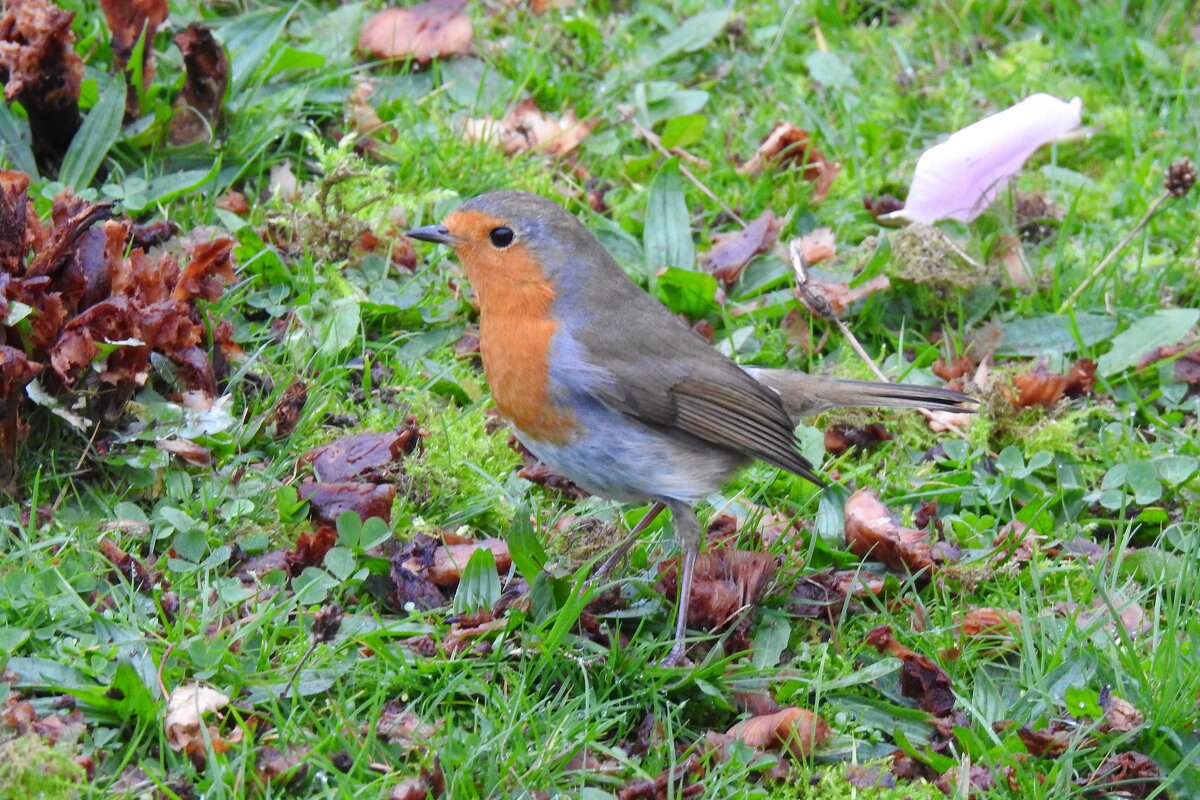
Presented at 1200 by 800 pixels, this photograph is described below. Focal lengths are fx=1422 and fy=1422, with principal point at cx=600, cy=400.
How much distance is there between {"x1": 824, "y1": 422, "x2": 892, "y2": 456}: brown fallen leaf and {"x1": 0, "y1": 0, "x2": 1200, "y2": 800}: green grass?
0.19 feet

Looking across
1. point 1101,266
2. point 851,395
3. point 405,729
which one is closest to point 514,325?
point 851,395

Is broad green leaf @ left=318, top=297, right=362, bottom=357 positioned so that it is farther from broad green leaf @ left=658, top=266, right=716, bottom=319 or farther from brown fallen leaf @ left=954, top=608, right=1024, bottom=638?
brown fallen leaf @ left=954, top=608, right=1024, bottom=638

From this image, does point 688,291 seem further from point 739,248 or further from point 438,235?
point 438,235

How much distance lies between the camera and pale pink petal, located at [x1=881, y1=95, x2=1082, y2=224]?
5328 millimetres

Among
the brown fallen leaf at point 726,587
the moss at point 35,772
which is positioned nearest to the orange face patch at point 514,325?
the brown fallen leaf at point 726,587

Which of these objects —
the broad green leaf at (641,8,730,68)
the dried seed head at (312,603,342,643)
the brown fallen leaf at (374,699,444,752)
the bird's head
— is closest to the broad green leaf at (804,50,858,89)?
the broad green leaf at (641,8,730,68)

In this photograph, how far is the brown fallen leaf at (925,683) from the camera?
12.6 ft

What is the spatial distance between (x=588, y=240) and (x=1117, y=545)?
185 centimetres

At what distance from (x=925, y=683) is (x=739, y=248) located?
2.25 metres

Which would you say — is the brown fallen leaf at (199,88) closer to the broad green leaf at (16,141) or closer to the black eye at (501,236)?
the broad green leaf at (16,141)

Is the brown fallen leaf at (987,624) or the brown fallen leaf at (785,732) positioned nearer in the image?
the brown fallen leaf at (785,732)

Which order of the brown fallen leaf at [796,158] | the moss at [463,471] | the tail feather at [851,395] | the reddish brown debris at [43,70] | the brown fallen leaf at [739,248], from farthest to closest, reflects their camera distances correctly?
the brown fallen leaf at [796,158]
the brown fallen leaf at [739,248]
the reddish brown debris at [43,70]
the tail feather at [851,395]
the moss at [463,471]

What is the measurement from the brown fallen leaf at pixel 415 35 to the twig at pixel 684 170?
833mm

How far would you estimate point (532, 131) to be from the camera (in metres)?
5.98
